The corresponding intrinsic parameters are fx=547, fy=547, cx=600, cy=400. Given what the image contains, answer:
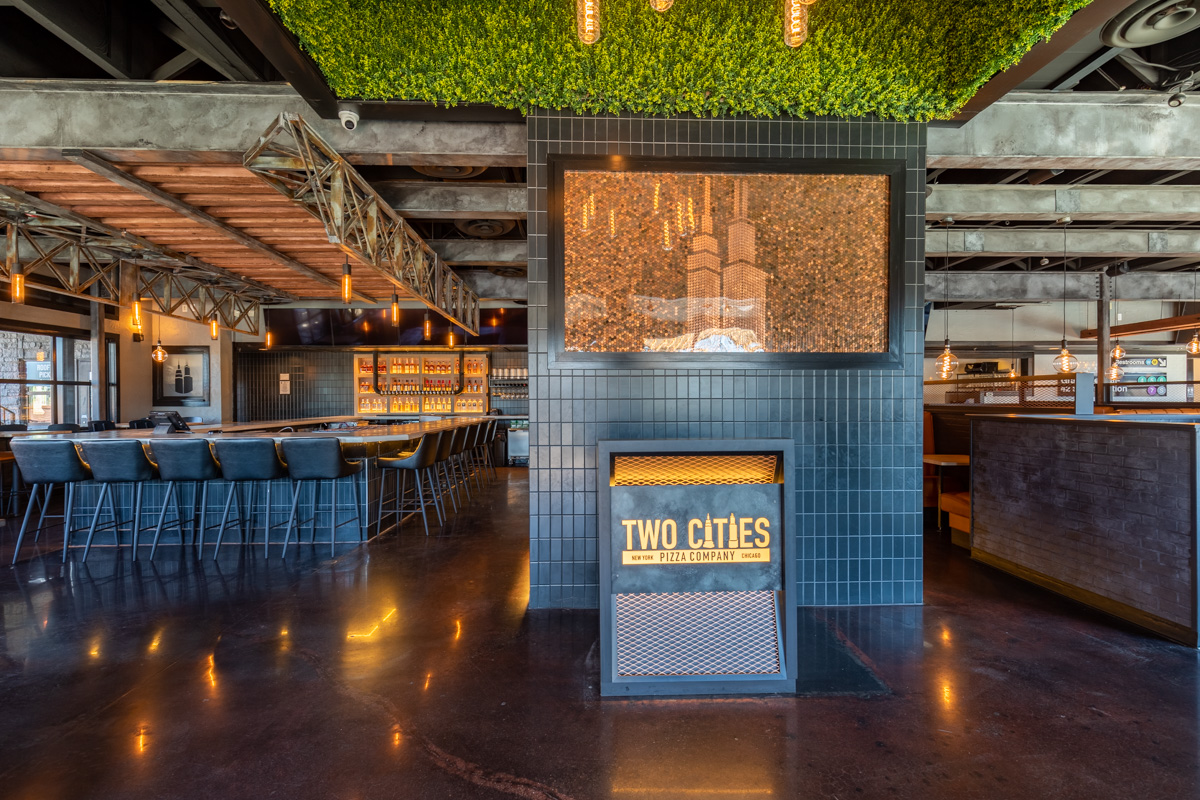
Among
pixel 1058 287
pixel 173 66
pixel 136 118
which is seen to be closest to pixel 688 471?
pixel 136 118

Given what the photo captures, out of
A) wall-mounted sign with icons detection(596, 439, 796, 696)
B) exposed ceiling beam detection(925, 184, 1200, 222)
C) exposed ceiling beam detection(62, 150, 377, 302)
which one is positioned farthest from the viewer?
exposed ceiling beam detection(925, 184, 1200, 222)

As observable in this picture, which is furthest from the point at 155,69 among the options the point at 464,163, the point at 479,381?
the point at 479,381

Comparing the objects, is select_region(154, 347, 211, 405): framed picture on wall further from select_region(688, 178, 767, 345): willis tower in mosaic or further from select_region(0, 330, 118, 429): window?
select_region(688, 178, 767, 345): willis tower in mosaic

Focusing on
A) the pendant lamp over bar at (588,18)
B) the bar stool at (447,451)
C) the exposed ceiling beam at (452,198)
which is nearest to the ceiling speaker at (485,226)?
the exposed ceiling beam at (452,198)

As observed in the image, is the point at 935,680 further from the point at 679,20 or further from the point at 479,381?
the point at 479,381

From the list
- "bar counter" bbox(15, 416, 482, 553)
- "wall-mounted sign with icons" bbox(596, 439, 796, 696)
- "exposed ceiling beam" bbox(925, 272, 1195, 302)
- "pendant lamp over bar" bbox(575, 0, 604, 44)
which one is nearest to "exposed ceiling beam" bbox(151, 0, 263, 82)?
"bar counter" bbox(15, 416, 482, 553)

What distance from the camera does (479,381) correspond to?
11.5m

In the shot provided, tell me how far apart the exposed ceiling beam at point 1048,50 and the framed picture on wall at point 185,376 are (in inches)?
490

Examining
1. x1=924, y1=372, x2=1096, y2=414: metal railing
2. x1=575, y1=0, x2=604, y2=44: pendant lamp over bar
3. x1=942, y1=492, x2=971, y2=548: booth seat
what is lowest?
x1=942, y1=492, x2=971, y2=548: booth seat

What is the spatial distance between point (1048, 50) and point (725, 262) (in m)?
2.01

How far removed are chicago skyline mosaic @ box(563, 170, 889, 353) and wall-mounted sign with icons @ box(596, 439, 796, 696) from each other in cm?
128

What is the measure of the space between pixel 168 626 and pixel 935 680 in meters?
4.03

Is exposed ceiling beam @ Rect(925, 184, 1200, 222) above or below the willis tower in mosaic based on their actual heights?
above

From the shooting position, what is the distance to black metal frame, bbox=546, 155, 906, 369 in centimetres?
342
